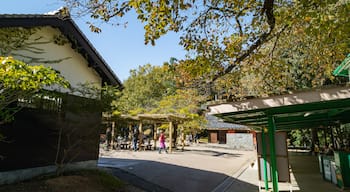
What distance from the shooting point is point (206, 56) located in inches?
252

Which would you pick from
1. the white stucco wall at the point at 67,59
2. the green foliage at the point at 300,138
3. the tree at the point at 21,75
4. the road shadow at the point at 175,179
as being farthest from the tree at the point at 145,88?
the tree at the point at 21,75

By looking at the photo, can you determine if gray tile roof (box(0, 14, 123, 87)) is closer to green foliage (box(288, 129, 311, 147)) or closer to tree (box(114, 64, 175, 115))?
green foliage (box(288, 129, 311, 147))

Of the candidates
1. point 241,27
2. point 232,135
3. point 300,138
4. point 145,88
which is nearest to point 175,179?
point 241,27

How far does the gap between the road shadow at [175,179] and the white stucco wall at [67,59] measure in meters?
3.92

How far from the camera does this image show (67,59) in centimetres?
775

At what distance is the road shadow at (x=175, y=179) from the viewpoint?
7.35m

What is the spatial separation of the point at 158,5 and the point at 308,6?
10.9ft

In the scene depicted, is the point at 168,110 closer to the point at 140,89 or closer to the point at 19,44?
the point at 19,44

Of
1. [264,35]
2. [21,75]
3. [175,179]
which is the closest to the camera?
[21,75]

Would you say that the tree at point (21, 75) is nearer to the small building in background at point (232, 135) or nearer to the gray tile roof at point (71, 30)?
the gray tile roof at point (71, 30)

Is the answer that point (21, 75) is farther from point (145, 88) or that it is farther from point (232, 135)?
point (145, 88)

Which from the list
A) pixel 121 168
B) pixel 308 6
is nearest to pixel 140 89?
pixel 121 168

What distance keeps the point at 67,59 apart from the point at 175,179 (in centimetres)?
606

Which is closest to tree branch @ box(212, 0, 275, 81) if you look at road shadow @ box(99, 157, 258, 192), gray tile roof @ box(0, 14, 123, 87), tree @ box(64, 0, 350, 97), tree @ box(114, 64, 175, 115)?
tree @ box(64, 0, 350, 97)
